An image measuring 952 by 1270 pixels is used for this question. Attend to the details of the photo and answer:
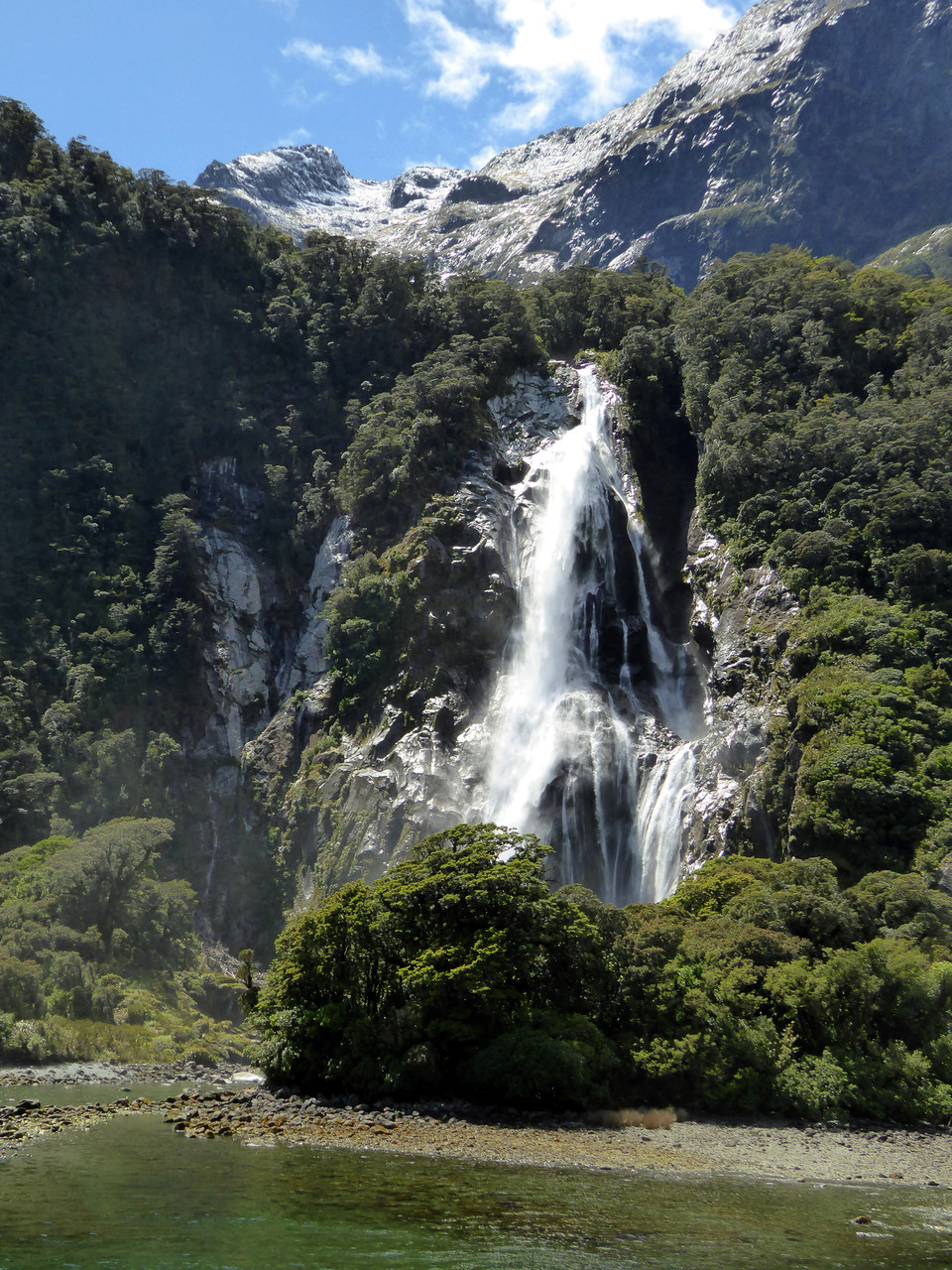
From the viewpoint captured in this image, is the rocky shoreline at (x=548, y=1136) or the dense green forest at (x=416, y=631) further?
the dense green forest at (x=416, y=631)

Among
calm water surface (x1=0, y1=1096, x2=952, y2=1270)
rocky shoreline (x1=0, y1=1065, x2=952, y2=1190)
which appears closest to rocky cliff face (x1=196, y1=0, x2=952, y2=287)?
rocky shoreline (x1=0, y1=1065, x2=952, y2=1190)

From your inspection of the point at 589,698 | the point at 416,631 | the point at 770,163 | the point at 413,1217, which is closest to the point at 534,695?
the point at 589,698

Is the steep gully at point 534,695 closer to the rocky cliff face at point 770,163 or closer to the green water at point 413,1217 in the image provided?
the green water at point 413,1217

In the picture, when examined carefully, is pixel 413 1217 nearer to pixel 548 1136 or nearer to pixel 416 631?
pixel 548 1136

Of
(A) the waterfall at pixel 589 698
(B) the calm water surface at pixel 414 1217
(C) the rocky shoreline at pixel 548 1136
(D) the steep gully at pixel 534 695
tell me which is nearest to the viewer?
(B) the calm water surface at pixel 414 1217

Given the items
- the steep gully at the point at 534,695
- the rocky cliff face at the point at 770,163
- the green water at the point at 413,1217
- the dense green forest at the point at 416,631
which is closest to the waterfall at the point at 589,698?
the steep gully at the point at 534,695

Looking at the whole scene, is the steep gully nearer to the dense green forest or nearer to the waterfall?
the waterfall

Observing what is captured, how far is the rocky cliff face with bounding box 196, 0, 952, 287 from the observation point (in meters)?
132

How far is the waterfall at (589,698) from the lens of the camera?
4241 centimetres

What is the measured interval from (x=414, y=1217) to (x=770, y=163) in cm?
14510

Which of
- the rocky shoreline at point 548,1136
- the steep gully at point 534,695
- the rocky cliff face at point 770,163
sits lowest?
the rocky shoreline at point 548,1136

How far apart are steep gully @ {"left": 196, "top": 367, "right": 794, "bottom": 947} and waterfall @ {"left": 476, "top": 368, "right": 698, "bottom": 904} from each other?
103 mm

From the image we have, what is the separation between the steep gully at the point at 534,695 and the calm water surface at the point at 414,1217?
2272 cm

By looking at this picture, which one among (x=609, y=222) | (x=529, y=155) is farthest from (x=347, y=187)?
(x=609, y=222)
